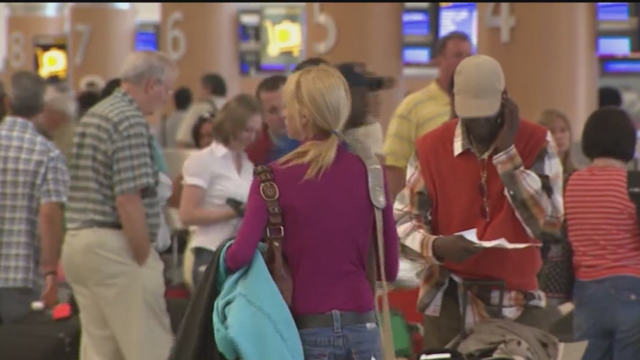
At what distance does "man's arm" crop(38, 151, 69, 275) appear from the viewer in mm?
5941

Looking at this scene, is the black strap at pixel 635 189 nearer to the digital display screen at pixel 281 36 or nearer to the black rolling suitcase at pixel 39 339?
the black rolling suitcase at pixel 39 339

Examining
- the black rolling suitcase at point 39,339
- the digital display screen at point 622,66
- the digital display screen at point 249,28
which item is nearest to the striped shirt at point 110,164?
the black rolling suitcase at point 39,339

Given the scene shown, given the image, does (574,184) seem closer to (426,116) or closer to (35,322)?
(426,116)

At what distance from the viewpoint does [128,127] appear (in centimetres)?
554

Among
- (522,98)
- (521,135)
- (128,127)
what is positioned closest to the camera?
(521,135)

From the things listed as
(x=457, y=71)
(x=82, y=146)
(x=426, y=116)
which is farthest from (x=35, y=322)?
(x=457, y=71)

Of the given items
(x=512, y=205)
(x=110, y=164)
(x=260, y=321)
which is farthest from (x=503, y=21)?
(x=260, y=321)

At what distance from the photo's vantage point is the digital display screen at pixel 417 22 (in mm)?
15883

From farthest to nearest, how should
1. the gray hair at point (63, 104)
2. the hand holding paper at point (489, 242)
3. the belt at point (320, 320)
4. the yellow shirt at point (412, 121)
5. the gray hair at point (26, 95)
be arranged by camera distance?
the gray hair at point (63, 104), the yellow shirt at point (412, 121), the gray hair at point (26, 95), the hand holding paper at point (489, 242), the belt at point (320, 320)

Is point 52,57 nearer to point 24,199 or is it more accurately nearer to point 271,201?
point 24,199

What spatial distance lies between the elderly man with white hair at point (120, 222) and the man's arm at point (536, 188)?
64.8 inches

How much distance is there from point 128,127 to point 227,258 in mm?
1909

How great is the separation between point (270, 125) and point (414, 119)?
76 centimetres

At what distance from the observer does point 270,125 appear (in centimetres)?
669
